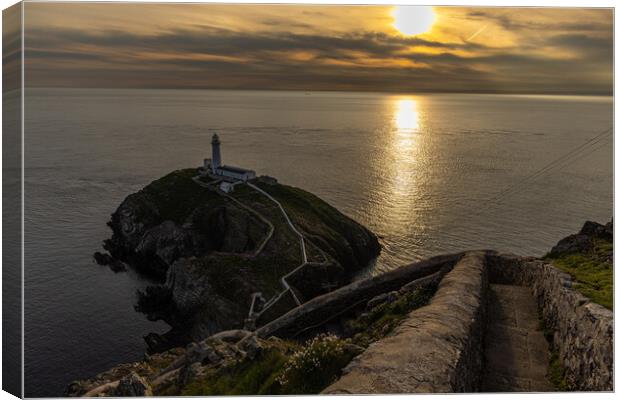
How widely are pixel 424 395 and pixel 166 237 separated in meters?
41.4

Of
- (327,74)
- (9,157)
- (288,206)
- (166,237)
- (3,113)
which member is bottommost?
(166,237)

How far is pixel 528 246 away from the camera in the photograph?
26.2 metres

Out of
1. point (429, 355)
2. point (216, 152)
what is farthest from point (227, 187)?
point (429, 355)

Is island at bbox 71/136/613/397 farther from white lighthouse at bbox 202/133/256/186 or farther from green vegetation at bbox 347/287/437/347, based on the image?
white lighthouse at bbox 202/133/256/186

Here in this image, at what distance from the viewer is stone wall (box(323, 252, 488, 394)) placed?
6.63 metres

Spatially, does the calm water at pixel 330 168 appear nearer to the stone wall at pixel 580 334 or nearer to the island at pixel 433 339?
the island at pixel 433 339

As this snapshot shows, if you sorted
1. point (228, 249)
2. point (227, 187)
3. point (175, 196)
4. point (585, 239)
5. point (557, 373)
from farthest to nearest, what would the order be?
point (175, 196) < point (227, 187) < point (228, 249) < point (585, 239) < point (557, 373)

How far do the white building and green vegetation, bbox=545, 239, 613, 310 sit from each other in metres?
26.8

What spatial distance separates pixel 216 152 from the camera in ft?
129

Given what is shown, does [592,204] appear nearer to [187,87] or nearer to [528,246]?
[528,246]

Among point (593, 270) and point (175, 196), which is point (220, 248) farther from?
point (593, 270)

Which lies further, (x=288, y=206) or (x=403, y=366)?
(x=288, y=206)

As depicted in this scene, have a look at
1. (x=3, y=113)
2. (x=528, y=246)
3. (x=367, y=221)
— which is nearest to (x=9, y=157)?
(x=3, y=113)

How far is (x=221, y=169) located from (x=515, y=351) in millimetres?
37322
